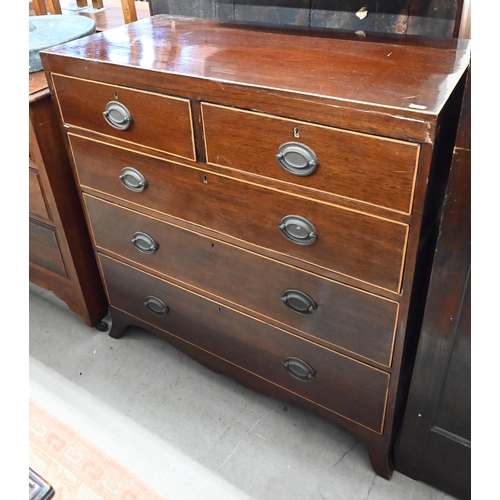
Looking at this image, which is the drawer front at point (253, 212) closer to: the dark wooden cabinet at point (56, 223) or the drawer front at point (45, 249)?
the dark wooden cabinet at point (56, 223)

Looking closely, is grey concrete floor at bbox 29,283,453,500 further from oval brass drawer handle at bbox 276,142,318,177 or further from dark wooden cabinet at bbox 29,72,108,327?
oval brass drawer handle at bbox 276,142,318,177

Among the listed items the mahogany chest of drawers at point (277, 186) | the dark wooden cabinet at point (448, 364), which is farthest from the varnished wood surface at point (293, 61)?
the dark wooden cabinet at point (448, 364)

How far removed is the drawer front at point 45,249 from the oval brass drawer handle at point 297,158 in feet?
3.02

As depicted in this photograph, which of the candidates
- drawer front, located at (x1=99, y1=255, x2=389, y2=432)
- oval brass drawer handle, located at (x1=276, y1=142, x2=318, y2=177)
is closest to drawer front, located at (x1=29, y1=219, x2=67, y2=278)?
drawer front, located at (x1=99, y1=255, x2=389, y2=432)

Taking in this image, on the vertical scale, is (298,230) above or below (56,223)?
above

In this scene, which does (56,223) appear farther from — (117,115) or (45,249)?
(117,115)

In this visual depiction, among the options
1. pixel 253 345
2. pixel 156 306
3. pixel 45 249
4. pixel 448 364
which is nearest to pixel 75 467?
pixel 156 306

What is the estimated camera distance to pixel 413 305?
1011mm

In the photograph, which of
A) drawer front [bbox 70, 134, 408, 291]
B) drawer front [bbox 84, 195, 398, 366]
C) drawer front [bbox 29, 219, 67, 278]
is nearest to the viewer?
drawer front [bbox 70, 134, 408, 291]

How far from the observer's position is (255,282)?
116 centimetres

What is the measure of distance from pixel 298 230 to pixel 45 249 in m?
0.99

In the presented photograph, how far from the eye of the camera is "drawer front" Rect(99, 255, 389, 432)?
45.1 inches

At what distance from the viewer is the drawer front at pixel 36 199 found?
1.44m
